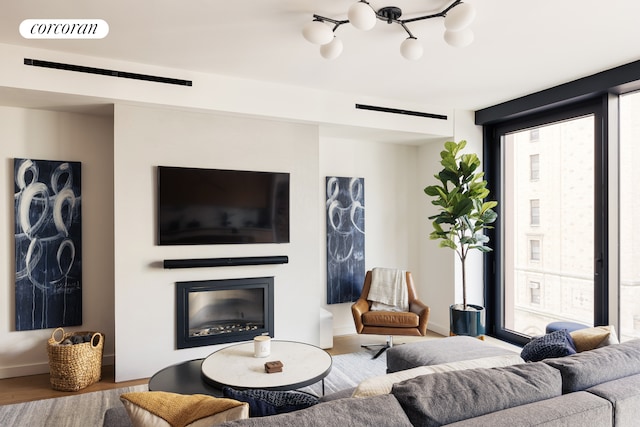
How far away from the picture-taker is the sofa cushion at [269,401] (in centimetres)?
138

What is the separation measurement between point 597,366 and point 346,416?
112 centimetres

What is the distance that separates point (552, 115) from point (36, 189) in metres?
4.84

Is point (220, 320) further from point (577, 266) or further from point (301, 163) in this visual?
point (577, 266)

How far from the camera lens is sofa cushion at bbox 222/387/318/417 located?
138 cm

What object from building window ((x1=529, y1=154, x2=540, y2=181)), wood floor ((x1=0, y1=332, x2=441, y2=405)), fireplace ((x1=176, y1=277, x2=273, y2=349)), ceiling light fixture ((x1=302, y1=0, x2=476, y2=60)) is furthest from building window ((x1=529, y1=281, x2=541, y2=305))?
wood floor ((x1=0, y1=332, x2=441, y2=405))

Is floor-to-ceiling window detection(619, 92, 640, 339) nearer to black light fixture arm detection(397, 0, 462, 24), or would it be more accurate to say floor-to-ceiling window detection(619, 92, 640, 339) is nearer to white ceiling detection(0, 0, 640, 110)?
white ceiling detection(0, 0, 640, 110)

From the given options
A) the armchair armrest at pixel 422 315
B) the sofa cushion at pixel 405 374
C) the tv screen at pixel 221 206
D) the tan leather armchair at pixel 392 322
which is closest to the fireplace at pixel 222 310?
the tv screen at pixel 221 206

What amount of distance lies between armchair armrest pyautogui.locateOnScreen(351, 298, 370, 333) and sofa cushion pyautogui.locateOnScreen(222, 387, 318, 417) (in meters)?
2.65

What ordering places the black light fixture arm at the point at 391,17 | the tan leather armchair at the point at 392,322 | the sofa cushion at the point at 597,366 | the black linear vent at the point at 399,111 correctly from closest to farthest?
the sofa cushion at the point at 597,366, the black light fixture arm at the point at 391,17, the tan leather armchair at the point at 392,322, the black linear vent at the point at 399,111

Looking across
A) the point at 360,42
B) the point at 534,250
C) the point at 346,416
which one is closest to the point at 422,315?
the point at 534,250

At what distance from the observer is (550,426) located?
53.9 inches

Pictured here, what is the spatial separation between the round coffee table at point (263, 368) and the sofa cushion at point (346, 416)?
3.80 ft

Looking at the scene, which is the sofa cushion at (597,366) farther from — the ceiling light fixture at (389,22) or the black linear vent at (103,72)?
the black linear vent at (103,72)

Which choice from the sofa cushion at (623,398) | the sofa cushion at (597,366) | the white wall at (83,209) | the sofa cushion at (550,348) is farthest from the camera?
the white wall at (83,209)
